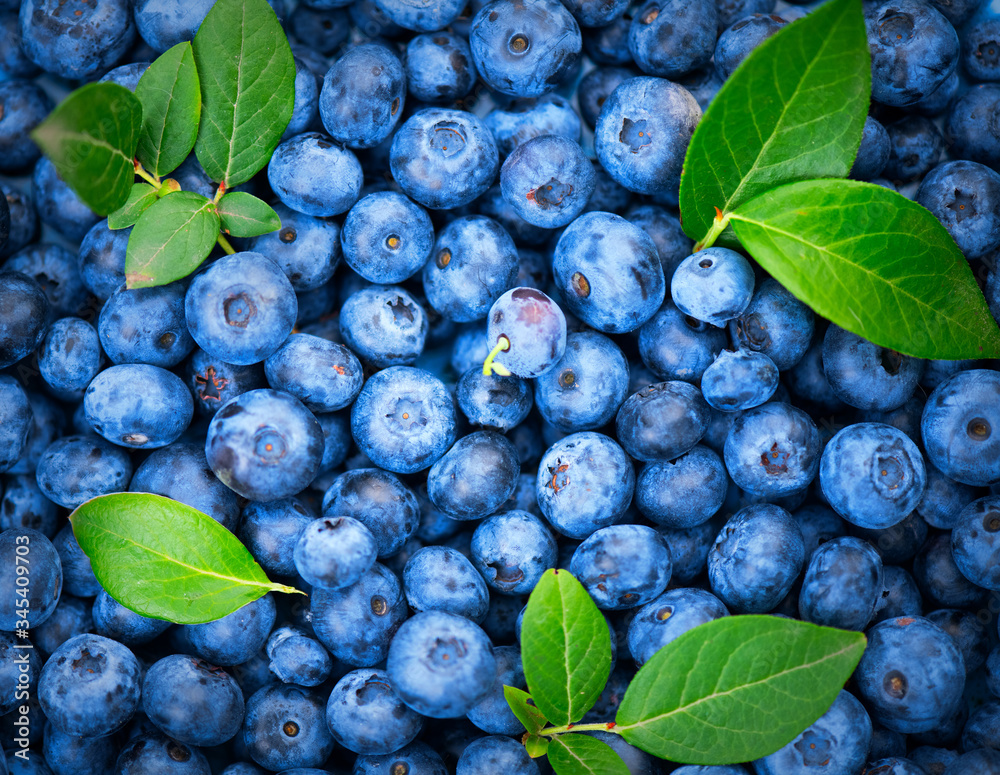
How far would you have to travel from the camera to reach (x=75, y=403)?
5.45 ft

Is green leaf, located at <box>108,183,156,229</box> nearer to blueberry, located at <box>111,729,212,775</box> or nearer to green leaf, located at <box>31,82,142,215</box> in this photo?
green leaf, located at <box>31,82,142,215</box>

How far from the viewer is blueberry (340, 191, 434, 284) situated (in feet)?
4.99

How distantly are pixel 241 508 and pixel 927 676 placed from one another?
4.52ft

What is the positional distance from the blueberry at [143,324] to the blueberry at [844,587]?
4.50 feet

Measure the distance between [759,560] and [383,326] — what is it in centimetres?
89

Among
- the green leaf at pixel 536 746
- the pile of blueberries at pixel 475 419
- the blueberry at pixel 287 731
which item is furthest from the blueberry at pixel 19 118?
the green leaf at pixel 536 746

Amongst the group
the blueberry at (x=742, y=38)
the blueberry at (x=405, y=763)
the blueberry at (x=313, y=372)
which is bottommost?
the blueberry at (x=405, y=763)

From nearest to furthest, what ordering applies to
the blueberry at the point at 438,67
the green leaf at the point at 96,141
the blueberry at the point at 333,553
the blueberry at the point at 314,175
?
the green leaf at the point at 96,141
the blueberry at the point at 333,553
the blueberry at the point at 314,175
the blueberry at the point at 438,67

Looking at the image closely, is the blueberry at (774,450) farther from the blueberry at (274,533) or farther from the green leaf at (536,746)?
the blueberry at (274,533)

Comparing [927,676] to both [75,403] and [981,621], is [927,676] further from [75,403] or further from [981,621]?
[75,403]

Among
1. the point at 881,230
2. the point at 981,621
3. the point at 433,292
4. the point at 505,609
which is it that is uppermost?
the point at 881,230

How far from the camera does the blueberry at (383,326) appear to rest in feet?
5.06

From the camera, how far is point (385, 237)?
4.98 ft

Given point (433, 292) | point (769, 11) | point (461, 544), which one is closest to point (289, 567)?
point (461, 544)
